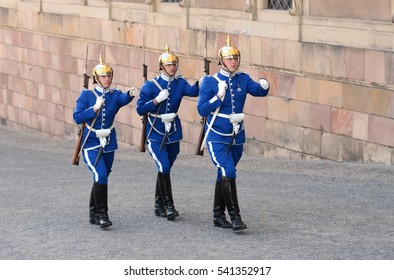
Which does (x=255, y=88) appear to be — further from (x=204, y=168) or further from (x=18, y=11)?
(x=18, y=11)

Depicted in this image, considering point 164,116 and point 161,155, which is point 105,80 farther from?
point 161,155

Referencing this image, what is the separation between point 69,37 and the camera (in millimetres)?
24000

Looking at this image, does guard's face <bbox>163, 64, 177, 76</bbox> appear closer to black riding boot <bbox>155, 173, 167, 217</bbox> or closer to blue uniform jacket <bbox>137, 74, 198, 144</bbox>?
blue uniform jacket <bbox>137, 74, 198, 144</bbox>

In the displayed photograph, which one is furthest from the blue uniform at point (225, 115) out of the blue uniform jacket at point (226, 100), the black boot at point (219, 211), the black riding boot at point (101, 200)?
the black riding boot at point (101, 200)

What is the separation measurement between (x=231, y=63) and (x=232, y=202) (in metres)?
1.20

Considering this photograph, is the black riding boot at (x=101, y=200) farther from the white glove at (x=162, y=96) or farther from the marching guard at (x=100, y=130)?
the white glove at (x=162, y=96)

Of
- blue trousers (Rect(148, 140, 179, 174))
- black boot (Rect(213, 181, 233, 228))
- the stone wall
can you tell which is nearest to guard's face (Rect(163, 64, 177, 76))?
blue trousers (Rect(148, 140, 179, 174))

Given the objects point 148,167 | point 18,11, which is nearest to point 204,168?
point 148,167

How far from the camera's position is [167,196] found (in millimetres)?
12109

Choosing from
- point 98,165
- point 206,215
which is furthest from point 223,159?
point 98,165

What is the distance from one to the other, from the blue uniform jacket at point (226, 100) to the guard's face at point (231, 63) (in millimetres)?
64

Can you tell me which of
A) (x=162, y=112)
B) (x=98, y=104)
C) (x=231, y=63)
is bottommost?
(x=162, y=112)

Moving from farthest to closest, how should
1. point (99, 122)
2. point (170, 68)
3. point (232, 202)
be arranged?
point (170, 68), point (99, 122), point (232, 202)

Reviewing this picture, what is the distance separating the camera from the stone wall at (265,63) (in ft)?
49.0
